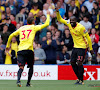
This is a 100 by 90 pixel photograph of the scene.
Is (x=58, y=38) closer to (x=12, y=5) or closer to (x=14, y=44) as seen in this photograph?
(x=14, y=44)

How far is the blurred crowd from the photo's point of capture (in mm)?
16688

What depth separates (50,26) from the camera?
60.4 ft

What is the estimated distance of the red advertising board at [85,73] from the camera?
15977 millimetres

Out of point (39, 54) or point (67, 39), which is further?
point (67, 39)

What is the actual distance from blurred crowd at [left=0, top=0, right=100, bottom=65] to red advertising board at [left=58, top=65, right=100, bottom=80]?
74 cm

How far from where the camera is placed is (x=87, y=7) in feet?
64.7

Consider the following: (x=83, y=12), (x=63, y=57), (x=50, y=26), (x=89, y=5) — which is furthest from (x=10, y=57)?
(x=89, y=5)

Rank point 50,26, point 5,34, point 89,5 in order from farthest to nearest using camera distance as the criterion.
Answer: point 89,5, point 50,26, point 5,34

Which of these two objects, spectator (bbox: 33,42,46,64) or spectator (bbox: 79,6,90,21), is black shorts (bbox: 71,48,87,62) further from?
spectator (bbox: 79,6,90,21)

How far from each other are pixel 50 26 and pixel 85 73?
11.8 ft

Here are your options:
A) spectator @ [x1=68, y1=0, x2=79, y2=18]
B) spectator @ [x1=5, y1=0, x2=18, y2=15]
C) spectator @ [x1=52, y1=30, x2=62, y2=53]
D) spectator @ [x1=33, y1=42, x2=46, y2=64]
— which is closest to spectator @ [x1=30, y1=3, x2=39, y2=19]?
spectator @ [x1=5, y1=0, x2=18, y2=15]

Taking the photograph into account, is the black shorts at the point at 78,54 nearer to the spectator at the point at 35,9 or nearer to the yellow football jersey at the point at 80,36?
the yellow football jersey at the point at 80,36

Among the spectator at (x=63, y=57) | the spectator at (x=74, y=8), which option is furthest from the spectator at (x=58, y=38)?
the spectator at (x=74, y=8)

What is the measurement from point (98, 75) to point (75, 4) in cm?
538
